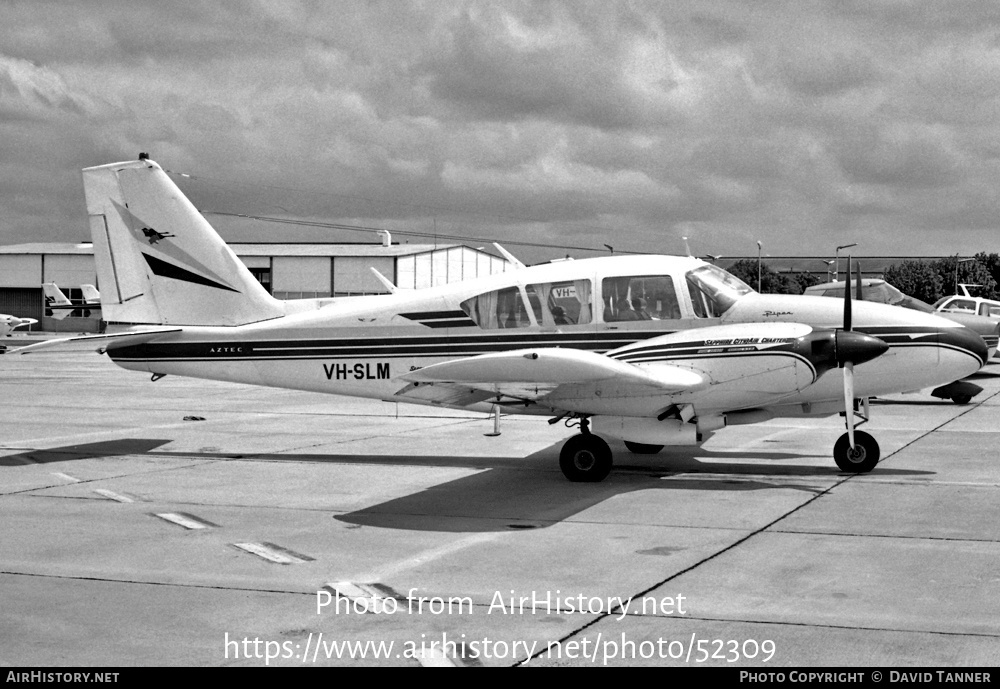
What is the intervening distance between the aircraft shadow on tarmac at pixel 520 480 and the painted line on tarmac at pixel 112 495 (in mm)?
2642

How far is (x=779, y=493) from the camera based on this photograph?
35.7 ft

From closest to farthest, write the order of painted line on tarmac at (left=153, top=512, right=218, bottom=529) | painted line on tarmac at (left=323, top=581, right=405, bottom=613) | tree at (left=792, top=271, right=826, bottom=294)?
painted line on tarmac at (left=323, top=581, right=405, bottom=613) → painted line on tarmac at (left=153, top=512, right=218, bottom=529) → tree at (left=792, top=271, right=826, bottom=294)

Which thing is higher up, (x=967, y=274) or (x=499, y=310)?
(x=967, y=274)

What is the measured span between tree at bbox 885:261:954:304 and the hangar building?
143 feet

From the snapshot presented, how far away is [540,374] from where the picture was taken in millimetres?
10477

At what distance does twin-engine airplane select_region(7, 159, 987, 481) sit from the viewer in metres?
11.4

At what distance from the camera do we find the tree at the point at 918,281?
106600 millimetres

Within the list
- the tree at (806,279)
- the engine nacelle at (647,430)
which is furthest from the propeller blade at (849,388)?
the tree at (806,279)

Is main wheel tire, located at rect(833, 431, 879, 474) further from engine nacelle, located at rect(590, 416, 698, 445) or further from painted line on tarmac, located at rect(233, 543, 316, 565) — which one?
painted line on tarmac, located at rect(233, 543, 316, 565)

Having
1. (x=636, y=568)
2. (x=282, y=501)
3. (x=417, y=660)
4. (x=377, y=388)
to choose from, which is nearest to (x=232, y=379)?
(x=377, y=388)

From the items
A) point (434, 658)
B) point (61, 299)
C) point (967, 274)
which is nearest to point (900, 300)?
point (434, 658)

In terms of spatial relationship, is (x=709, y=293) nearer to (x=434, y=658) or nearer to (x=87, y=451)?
(x=434, y=658)

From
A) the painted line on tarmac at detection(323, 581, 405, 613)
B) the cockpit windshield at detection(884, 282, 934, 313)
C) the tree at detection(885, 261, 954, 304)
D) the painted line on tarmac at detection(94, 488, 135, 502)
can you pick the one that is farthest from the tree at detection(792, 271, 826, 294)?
the painted line on tarmac at detection(323, 581, 405, 613)

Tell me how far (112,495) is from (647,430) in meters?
5.98
